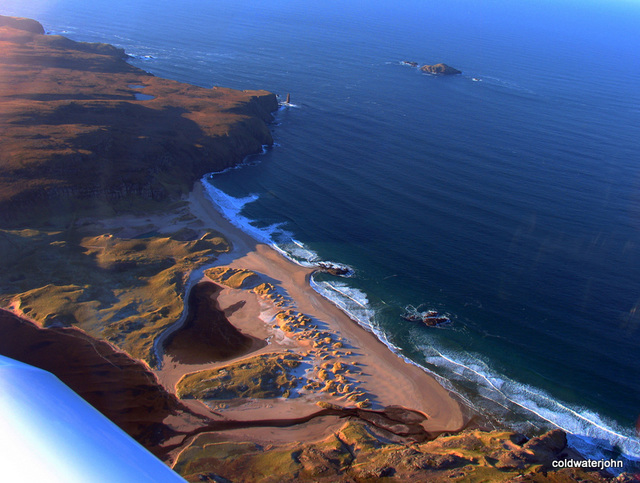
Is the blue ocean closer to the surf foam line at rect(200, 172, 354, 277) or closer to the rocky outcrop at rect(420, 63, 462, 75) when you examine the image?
the surf foam line at rect(200, 172, 354, 277)

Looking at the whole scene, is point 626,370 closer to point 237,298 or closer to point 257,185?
point 237,298

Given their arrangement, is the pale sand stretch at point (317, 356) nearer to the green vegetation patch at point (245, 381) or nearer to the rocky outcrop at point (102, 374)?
the green vegetation patch at point (245, 381)

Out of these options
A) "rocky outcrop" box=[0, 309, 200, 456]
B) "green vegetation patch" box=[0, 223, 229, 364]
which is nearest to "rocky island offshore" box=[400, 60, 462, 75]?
"green vegetation patch" box=[0, 223, 229, 364]

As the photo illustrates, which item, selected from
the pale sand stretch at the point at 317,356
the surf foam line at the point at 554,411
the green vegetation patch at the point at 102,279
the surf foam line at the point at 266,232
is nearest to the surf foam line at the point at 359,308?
the pale sand stretch at the point at 317,356

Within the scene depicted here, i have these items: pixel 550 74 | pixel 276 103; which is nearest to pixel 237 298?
pixel 276 103

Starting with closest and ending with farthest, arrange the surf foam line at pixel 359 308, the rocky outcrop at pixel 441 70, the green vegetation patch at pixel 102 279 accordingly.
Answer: the surf foam line at pixel 359 308, the green vegetation patch at pixel 102 279, the rocky outcrop at pixel 441 70
